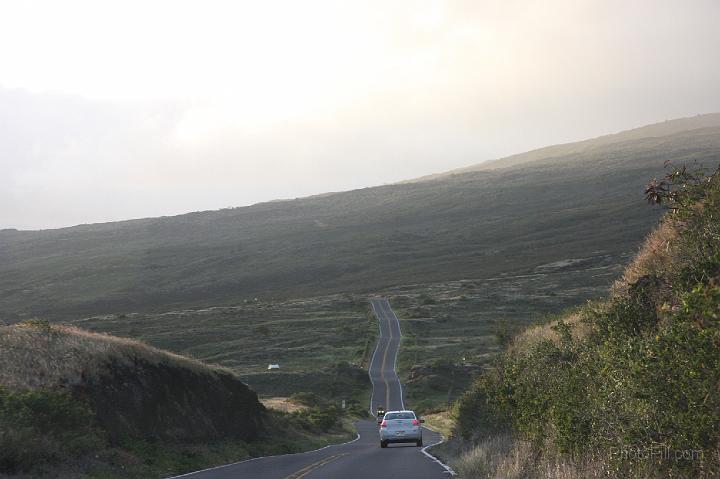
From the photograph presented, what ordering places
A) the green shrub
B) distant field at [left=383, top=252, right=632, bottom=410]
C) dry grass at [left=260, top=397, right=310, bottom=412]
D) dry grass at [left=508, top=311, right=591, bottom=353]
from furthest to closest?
distant field at [left=383, top=252, right=632, bottom=410] < dry grass at [left=260, top=397, right=310, bottom=412] < dry grass at [left=508, top=311, right=591, bottom=353] < the green shrub

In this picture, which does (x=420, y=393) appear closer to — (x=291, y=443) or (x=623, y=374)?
(x=291, y=443)

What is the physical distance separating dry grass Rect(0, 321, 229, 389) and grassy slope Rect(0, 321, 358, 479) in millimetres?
35

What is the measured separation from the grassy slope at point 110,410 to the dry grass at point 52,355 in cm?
4

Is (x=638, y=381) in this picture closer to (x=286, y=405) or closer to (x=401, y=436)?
(x=401, y=436)

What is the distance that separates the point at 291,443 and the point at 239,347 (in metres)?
62.6

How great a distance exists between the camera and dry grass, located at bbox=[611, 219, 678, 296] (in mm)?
17391

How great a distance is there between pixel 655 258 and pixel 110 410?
1570 centimetres

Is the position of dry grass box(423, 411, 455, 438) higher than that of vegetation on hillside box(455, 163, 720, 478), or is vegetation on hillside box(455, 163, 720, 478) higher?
vegetation on hillside box(455, 163, 720, 478)

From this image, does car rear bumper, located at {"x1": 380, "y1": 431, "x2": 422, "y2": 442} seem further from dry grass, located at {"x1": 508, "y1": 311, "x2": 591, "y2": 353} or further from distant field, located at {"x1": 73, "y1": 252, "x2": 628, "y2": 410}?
Result: distant field, located at {"x1": 73, "y1": 252, "x2": 628, "y2": 410}

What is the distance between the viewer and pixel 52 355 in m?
23.4

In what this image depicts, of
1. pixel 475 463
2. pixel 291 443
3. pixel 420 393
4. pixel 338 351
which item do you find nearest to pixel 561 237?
pixel 338 351

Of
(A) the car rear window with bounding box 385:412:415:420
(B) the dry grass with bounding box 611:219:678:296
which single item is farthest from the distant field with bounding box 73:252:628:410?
(B) the dry grass with bounding box 611:219:678:296

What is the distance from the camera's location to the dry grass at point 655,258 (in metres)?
17.4

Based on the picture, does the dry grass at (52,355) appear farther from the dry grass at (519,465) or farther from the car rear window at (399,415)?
the car rear window at (399,415)
